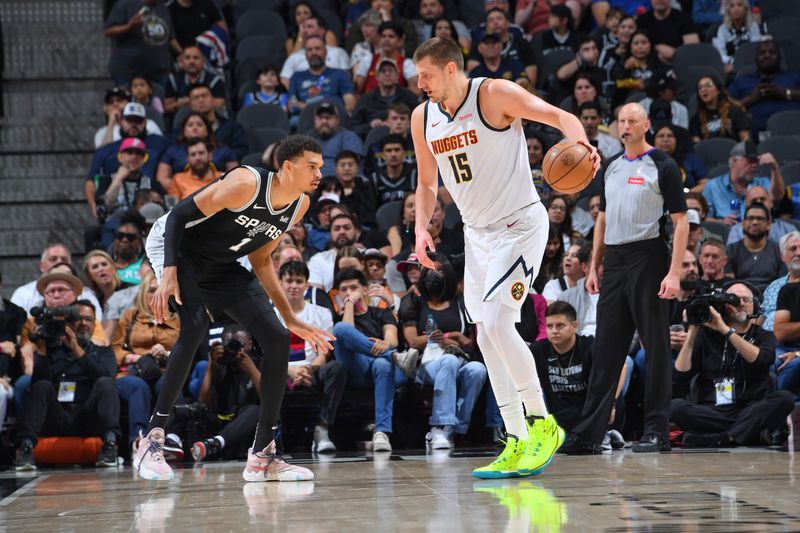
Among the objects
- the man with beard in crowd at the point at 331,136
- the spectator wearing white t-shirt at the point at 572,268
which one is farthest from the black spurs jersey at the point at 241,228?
the man with beard in crowd at the point at 331,136

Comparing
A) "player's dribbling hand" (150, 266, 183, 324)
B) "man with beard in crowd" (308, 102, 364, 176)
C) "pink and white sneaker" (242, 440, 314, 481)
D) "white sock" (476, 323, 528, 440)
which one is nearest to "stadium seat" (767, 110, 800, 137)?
"man with beard in crowd" (308, 102, 364, 176)

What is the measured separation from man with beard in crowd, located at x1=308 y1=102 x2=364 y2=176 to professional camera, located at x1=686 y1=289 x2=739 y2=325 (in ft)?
15.1

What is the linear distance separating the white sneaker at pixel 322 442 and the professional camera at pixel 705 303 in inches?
103

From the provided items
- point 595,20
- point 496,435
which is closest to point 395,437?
point 496,435

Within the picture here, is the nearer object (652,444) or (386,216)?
(652,444)

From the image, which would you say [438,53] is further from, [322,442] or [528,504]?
[322,442]

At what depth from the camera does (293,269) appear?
26.8 ft

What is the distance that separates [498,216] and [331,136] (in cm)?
611

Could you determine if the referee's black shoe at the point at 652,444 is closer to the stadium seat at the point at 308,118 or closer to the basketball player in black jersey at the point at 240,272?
the basketball player in black jersey at the point at 240,272

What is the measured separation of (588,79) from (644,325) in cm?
533

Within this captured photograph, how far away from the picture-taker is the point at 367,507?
4.34 m

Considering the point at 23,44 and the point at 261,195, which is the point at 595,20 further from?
the point at 261,195

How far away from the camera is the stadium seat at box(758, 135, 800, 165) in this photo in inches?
436

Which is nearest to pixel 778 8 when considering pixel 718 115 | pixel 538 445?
pixel 718 115
